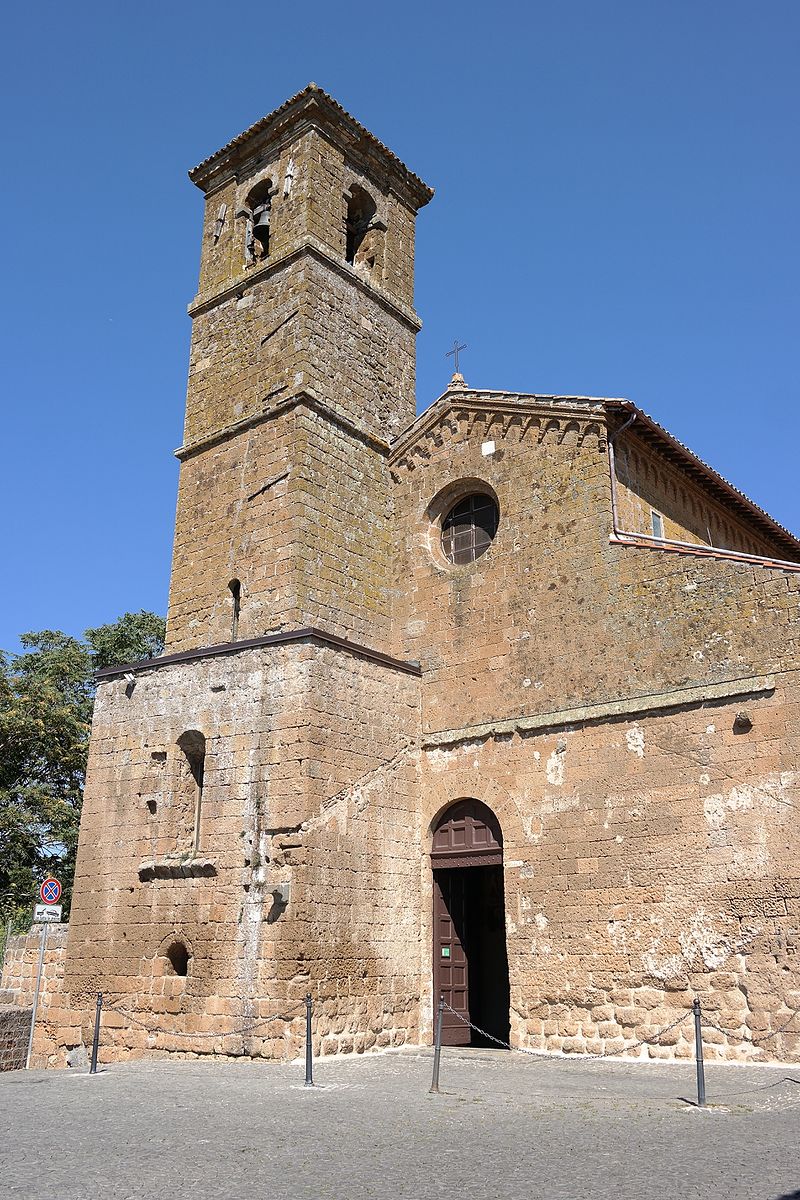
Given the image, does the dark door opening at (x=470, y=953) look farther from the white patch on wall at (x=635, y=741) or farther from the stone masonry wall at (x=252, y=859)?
the white patch on wall at (x=635, y=741)

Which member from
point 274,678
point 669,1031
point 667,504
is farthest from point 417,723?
point 669,1031

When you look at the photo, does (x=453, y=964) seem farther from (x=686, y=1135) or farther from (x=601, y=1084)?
(x=686, y=1135)

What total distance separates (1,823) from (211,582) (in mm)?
12905

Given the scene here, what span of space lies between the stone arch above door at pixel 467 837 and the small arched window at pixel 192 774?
349cm

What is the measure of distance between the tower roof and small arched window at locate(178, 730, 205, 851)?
11.2 m

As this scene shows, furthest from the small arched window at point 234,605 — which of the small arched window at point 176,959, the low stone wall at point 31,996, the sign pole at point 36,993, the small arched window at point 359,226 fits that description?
the small arched window at point 359,226

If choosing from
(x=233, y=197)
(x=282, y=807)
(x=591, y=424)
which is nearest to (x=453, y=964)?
(x=282, y=807)

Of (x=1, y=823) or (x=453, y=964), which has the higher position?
(x=1, y=823)

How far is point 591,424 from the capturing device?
14.6 m

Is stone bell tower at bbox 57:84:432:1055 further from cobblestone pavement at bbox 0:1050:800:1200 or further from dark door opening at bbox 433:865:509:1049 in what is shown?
cobblestone pavement at bbox 0:1050:800:1200

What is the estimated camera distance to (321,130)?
58.6ft

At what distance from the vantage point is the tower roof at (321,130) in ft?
58.4

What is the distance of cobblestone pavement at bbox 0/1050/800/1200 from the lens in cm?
591

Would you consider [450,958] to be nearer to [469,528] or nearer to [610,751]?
[610,751]
